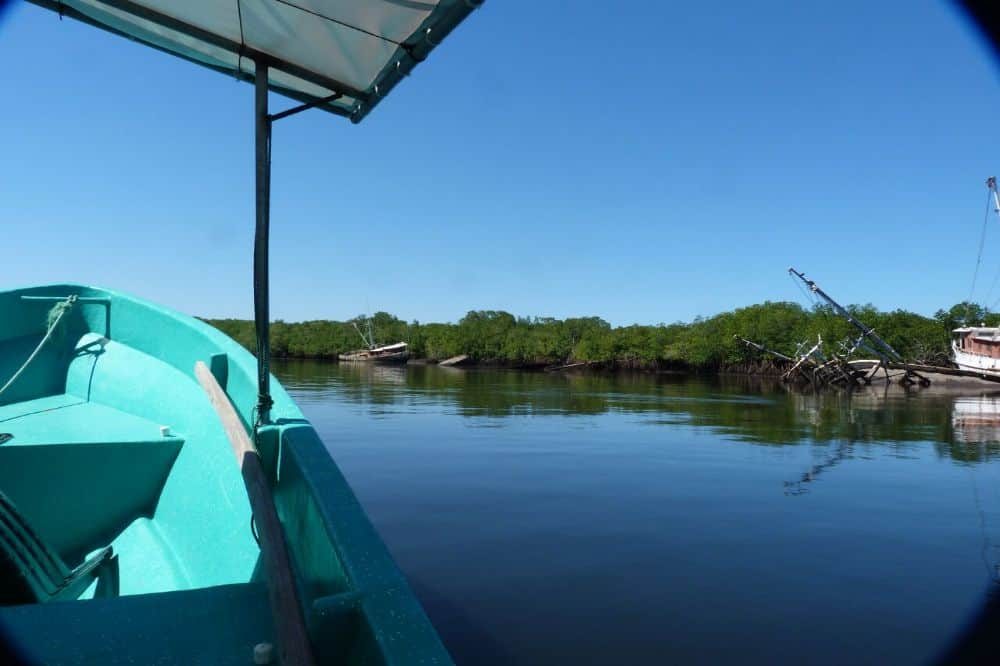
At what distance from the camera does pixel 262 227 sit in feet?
11.0

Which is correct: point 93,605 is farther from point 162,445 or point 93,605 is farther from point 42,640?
point 162,445

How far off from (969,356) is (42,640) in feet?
171

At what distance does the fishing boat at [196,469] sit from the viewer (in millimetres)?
1622

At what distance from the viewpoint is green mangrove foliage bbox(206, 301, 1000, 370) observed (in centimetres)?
5980

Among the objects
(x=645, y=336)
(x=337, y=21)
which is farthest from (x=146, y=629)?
(x=645, y=336)

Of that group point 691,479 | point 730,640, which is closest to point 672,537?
point 730,640

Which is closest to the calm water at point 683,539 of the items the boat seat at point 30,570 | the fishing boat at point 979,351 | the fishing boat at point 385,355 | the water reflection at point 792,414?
the water reflection at point 792,414

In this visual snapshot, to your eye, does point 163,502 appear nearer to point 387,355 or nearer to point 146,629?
point 146,629

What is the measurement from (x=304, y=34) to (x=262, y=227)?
1.09 metres

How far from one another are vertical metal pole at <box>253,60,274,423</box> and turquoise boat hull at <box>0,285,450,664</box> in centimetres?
36

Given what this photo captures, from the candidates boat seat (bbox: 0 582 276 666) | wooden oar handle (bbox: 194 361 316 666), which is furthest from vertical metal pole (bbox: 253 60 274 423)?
boat seat (bbox: 0 582 276 666)

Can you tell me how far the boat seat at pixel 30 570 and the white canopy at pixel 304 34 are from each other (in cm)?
257

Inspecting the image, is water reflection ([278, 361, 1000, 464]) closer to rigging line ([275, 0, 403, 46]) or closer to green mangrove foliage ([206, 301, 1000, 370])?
rigging line ([275, 0, 403, 46])

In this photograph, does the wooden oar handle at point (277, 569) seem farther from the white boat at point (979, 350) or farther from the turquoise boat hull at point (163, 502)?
the white boat at point (979, 350)
